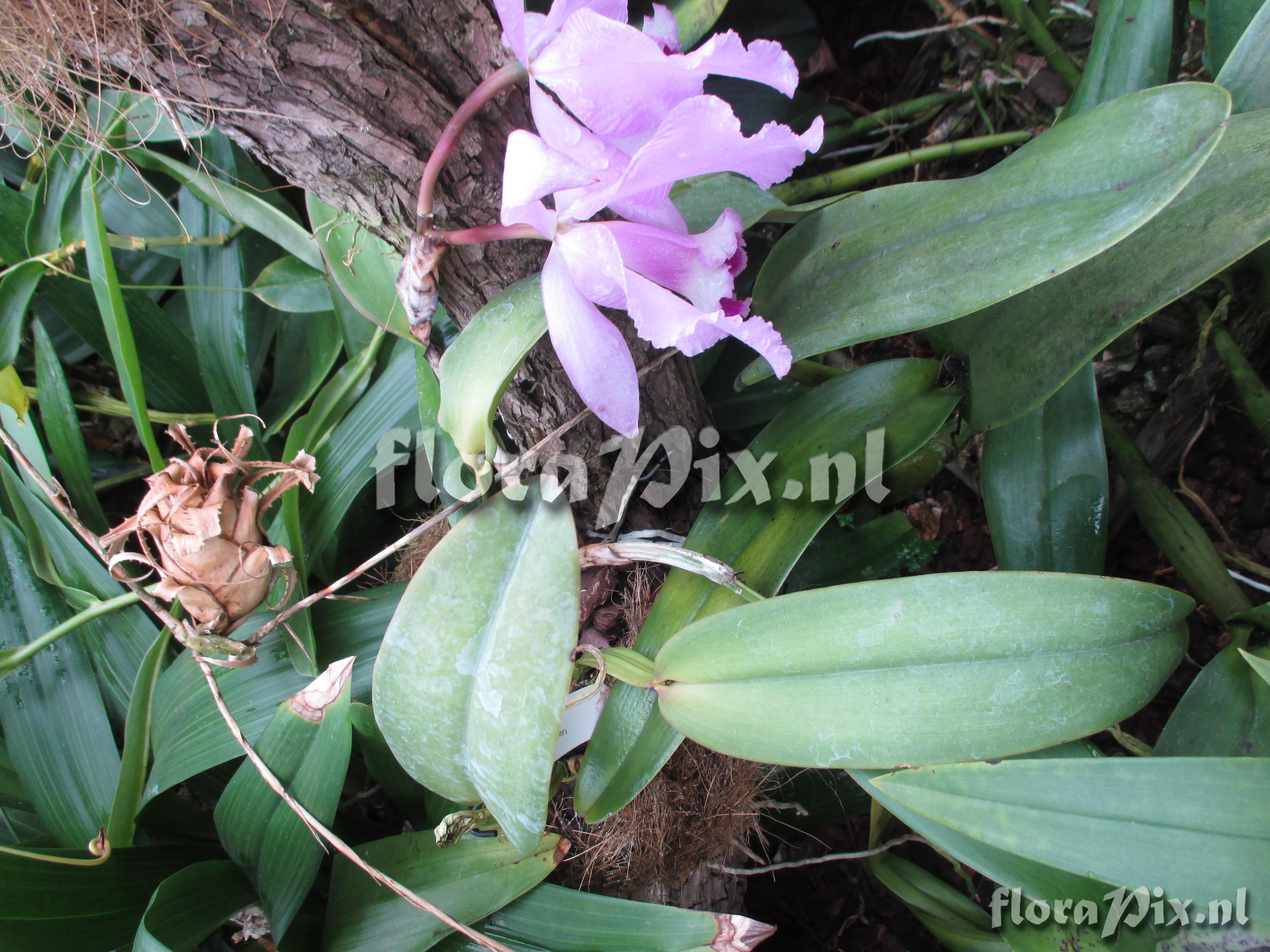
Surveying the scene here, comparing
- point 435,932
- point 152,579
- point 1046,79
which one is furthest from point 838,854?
point 1046,79

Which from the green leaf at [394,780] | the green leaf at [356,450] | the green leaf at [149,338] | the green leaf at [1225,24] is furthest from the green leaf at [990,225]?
the green leaf at [149,338]

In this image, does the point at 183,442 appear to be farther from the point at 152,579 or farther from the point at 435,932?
the point at 435,932

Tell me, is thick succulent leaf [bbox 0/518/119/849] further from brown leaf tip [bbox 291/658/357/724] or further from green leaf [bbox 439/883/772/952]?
green leaf [bbox 439/883/772/952]

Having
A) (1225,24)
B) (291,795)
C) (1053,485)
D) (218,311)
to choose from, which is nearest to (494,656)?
(291,795)

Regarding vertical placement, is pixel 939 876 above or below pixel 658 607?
below

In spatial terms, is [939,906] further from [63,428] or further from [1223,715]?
[63,428]

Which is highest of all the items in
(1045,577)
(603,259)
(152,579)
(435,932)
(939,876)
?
(603,259)

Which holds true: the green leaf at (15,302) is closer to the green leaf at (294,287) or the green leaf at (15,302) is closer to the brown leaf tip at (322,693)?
the green leaf at (294,287)
